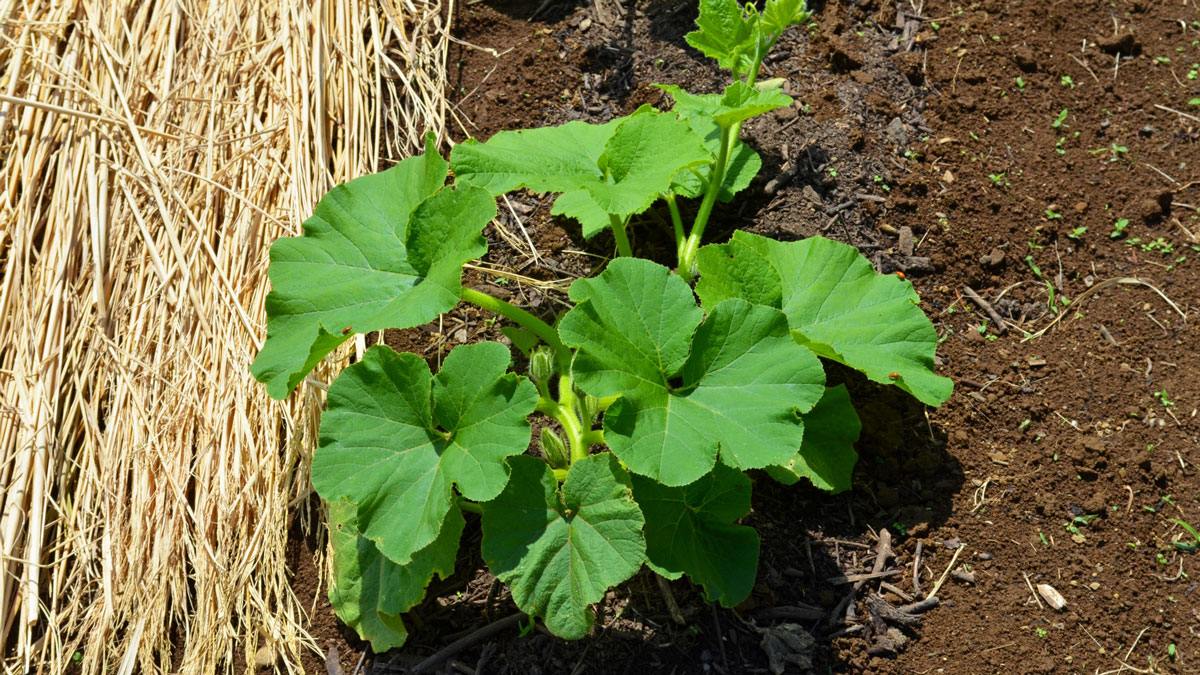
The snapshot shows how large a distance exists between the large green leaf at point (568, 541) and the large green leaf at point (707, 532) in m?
0.12

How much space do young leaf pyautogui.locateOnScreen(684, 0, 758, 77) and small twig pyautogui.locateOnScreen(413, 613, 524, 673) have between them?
5.50 feet

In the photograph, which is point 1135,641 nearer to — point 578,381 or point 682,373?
point 682,373

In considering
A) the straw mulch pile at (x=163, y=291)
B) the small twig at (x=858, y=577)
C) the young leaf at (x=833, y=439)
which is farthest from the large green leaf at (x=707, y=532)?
the straw mulch pile at (x=163, y=291)

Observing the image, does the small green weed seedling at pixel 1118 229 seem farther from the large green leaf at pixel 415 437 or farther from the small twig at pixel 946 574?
the large green leaf at pixel 415 437

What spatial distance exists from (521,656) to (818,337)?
44.2 inches

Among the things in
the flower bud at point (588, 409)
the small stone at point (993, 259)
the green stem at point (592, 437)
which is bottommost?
the green stem at point (592, 437)

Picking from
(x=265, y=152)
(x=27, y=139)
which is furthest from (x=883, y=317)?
(x=27, y=139)

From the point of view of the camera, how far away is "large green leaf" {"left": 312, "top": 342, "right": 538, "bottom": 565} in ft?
6.56

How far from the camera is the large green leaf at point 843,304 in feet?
7.48

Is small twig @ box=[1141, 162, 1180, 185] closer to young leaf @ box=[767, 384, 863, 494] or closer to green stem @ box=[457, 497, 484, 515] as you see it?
young leaf @ box=[767, 384, 863, 494]

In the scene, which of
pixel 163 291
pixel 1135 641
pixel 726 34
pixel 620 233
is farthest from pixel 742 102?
pixel 163 291

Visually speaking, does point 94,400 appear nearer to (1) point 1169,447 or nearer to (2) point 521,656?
(2) point 521,656

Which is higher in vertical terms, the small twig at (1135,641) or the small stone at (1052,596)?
the small stone at (1052,596)

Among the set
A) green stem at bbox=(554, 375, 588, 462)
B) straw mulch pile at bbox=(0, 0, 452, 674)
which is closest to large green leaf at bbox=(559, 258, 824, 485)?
green stem at bbox=(554, 375, 588, 462)
